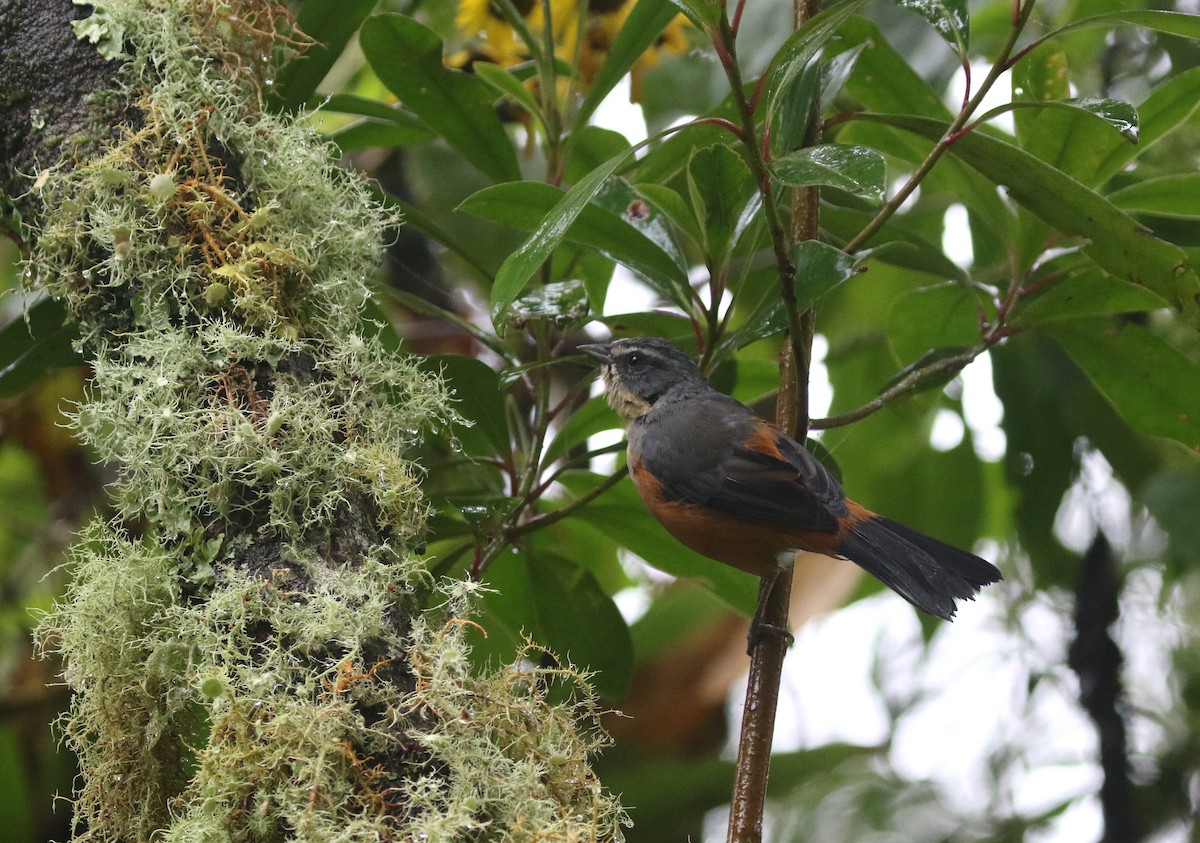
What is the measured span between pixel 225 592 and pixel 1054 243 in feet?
6.26

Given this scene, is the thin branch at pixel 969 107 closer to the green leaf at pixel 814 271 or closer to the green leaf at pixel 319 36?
the green leaf at pixel 814 271

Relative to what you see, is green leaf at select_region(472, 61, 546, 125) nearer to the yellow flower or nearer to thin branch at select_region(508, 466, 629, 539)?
the yellow flower

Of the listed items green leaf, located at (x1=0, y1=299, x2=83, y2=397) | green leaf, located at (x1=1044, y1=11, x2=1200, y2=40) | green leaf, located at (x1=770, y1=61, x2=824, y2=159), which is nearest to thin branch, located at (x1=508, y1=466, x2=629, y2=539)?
green leaf, located at (x1=770, y1=61, x2=824, y2=159)

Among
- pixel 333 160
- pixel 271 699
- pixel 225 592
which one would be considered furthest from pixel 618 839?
pixel 333 160

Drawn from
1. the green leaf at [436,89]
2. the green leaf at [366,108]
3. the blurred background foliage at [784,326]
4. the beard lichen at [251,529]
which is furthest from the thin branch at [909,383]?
the green leaf at [366,108]

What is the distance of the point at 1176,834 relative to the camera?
3424mm

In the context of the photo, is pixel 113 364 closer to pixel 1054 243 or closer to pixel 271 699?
→ pixel 271 699

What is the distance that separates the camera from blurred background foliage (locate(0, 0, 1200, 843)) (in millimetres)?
2184

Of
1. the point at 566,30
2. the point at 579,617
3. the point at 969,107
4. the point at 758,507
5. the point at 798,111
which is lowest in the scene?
the point at 579,617

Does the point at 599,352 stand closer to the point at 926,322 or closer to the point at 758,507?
the point at 758,507

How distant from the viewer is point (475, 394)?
2338mm

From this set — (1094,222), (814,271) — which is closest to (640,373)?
(814,271)

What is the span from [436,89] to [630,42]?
0.43m

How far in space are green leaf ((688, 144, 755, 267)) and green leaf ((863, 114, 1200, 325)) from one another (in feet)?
1.34
